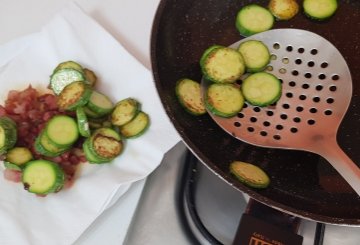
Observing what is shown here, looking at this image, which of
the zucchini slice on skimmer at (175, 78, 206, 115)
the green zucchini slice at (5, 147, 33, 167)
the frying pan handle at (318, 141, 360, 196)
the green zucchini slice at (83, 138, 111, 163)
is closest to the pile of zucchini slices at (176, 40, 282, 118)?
the zucchini slice on skimmer at (175, 78, 206, 115)

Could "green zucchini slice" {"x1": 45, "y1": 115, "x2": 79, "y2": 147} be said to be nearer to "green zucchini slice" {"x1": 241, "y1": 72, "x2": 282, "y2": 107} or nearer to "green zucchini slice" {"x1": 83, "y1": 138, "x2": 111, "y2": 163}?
"green zucchini slice" {"x1": 83, "y1": 138, "x2": 111, "y2": 163}

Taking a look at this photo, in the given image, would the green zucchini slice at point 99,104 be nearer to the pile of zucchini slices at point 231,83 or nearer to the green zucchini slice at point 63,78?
the green zucchini slice at point 63,78

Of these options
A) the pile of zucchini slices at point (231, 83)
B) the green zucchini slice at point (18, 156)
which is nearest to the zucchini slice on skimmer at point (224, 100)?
the pile of zucchini slices at point (231, 83)

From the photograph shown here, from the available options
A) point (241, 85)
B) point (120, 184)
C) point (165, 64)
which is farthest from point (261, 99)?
point (120, 184)

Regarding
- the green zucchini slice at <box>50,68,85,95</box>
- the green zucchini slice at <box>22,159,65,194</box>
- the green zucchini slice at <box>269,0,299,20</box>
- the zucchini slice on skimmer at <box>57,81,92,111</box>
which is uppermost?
the green zucchini slice at <box>269,0,299,20</box>

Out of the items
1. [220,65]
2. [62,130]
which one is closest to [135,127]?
[62,130]
